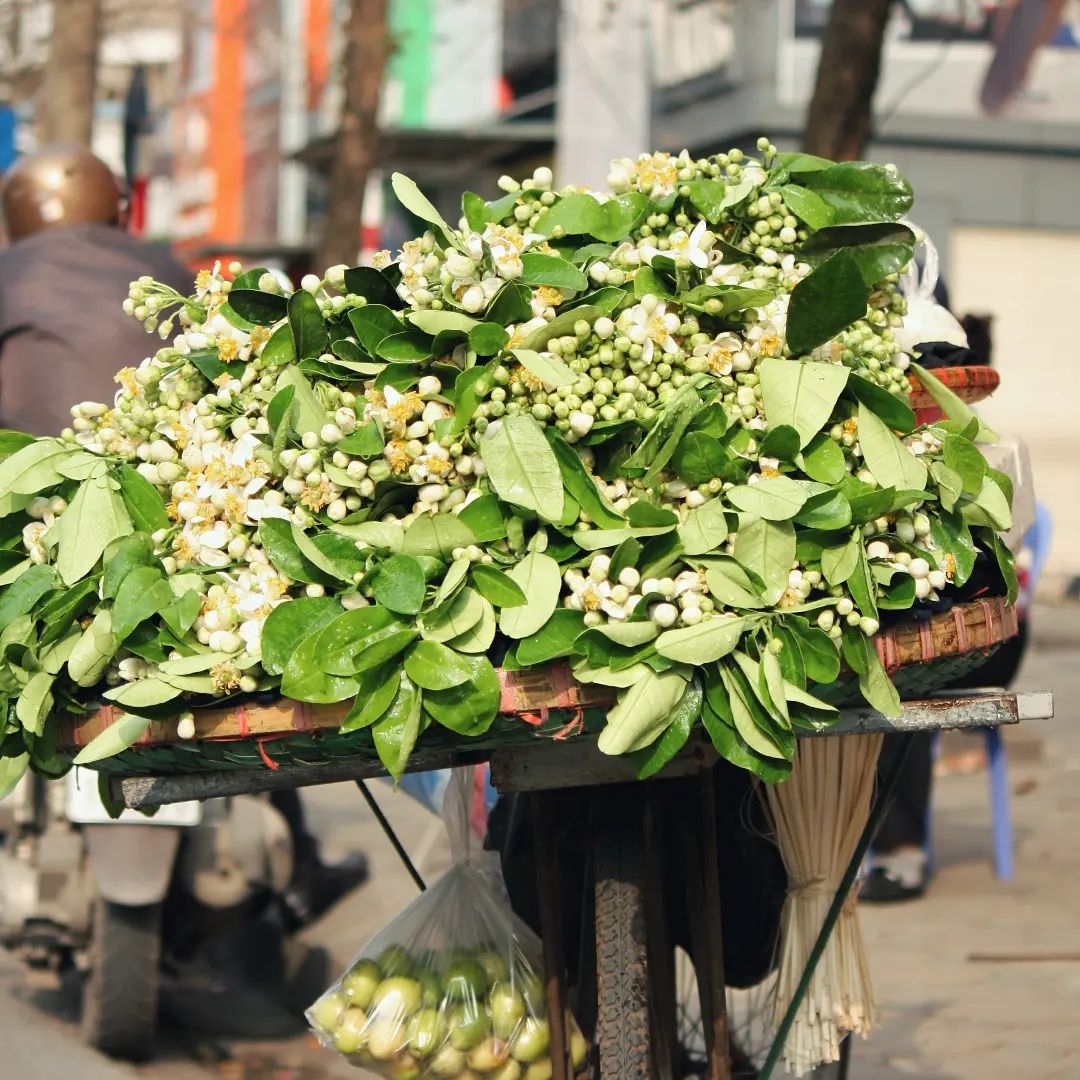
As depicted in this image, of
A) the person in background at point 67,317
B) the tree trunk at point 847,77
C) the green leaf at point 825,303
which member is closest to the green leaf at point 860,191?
the green leaf at point 825,303

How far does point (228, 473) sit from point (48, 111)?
12.3m

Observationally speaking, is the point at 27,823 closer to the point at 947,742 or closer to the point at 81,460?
the point at 81,460

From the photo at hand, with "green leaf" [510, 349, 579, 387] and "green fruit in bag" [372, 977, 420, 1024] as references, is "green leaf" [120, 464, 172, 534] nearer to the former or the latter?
"green leaf" [510, 349, 579, 387]

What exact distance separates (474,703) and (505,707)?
0.05 m

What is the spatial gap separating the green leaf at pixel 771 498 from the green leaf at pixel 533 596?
10.2 inches

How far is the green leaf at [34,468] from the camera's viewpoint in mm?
2738

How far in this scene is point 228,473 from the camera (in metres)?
2.65

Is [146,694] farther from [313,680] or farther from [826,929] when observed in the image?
[826,929]

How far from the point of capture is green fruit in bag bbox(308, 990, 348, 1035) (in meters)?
3.16

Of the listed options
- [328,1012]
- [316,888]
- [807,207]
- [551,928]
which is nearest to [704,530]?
[807,207]

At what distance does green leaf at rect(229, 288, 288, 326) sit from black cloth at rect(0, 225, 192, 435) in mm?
2263

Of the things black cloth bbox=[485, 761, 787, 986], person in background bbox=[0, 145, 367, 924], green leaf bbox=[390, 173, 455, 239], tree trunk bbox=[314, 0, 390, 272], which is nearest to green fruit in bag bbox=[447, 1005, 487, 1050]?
black cloth bbox=[485, 761, 787, 986]

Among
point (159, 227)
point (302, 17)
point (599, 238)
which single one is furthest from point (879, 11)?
point (159, 227)

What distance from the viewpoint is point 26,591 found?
2686 millimetres
